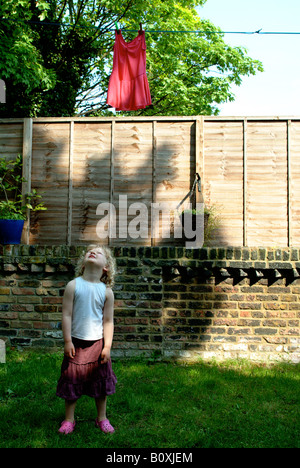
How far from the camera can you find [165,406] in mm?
3510

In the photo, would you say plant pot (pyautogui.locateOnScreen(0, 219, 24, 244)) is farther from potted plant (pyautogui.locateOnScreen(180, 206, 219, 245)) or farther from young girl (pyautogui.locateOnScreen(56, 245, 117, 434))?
young girl (pyautogui.locateOnScreen(56, 245, 117, 434))

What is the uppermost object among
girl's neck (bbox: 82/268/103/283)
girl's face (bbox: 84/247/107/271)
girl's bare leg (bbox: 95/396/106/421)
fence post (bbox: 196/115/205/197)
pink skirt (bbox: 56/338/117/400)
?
fence post (bbox: 196/115/205/197)

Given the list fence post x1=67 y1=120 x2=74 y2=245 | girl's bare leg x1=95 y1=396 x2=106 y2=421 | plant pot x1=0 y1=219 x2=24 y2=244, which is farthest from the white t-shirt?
fence post x1=67 y1=120 x2=74 y2=245

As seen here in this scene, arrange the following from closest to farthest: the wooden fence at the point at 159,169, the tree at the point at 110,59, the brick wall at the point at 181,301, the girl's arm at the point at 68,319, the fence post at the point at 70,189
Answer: the girl's arm at the point at 68,319 < the brick wall at the point at 181,301 < the wooden fence at the point at 159,169 < the fence post at the point at 70,189 < the tree at the point at 110,59

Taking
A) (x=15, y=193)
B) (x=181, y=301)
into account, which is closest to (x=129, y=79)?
(x=15, y=193)

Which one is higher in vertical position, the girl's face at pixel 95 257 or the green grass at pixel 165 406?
the girl's face at pixel 95 257

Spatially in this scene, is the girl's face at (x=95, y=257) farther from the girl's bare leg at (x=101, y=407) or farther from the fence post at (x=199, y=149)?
the fence post at (x=199, y=149)

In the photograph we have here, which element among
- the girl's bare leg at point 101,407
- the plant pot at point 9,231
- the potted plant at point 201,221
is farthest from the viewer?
the potted plant at point 201,221

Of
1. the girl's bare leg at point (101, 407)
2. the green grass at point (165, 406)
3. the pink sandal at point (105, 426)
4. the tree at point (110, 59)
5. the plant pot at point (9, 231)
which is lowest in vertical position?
the green grass at point (165, 406)

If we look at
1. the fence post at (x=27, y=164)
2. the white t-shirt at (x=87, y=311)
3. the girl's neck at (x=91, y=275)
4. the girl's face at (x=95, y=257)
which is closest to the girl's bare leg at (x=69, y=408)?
the white t-shirt at (x=87, y=311)

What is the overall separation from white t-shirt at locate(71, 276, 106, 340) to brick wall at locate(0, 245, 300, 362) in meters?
1.95

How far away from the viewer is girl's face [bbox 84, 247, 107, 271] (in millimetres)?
2965

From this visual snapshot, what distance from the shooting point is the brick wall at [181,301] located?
488 centimetres

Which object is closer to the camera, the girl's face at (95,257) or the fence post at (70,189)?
the girl's face at (95,257)
